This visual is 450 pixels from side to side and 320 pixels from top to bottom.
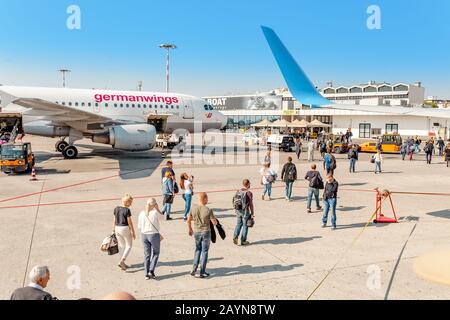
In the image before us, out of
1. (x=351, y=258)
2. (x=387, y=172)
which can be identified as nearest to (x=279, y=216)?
(x=351, y=258)

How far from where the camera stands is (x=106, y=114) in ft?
90.9

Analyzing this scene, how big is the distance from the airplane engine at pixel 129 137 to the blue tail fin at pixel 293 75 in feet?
55.9

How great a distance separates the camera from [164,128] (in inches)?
1176

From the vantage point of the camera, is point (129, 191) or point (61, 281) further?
point (129, 191)

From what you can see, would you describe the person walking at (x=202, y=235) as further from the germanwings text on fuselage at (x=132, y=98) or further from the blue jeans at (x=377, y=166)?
the germanwings text on fuselage at (x=132, y=98)

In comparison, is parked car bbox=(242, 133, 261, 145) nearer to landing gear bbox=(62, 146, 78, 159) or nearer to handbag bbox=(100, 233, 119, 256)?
landing gear bbox=(62, 146, 78, 159)

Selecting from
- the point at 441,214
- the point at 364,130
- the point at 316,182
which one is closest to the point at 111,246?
the point at 316,182

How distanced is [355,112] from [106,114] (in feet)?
141

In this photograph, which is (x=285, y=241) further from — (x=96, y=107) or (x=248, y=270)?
(x=96, y=107)

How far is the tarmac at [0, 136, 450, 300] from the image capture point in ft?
22.0

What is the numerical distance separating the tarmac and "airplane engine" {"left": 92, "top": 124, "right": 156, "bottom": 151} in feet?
22.1

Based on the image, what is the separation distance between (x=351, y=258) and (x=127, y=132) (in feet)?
61.1
